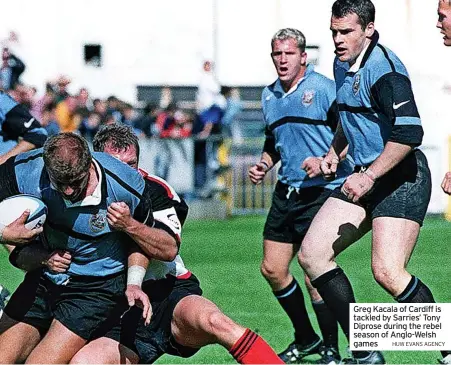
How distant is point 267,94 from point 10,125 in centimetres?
191

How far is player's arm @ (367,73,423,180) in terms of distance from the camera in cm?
635

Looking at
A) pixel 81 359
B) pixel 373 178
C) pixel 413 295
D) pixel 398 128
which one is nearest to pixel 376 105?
pixel 398 128

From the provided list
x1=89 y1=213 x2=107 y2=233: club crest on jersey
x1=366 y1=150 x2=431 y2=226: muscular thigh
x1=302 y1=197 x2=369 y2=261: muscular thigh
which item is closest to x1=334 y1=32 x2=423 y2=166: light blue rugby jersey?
x1=366 y1=150 x2=431 y2=226: muscular thigh

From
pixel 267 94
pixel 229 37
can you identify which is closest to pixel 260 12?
pixel 229 37

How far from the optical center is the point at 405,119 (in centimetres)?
636

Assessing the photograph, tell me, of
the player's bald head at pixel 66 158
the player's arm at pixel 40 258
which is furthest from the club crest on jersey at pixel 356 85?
the player's arm at pixel 40 258

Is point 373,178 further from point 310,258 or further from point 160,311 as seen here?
point 160,311

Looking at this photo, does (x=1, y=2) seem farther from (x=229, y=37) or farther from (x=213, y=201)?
(x=213, y=201)

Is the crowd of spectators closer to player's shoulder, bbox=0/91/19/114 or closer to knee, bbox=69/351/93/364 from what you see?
player's shoulder, bbox=0/91/19/114

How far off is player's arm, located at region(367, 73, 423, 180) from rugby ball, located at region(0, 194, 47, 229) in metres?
1.81

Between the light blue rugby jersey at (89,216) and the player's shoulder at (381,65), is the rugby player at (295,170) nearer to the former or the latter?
the player's shoulder at (381,65)

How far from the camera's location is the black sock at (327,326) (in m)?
7.70

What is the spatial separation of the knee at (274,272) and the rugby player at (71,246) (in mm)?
1922

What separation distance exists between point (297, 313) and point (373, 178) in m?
1.79
